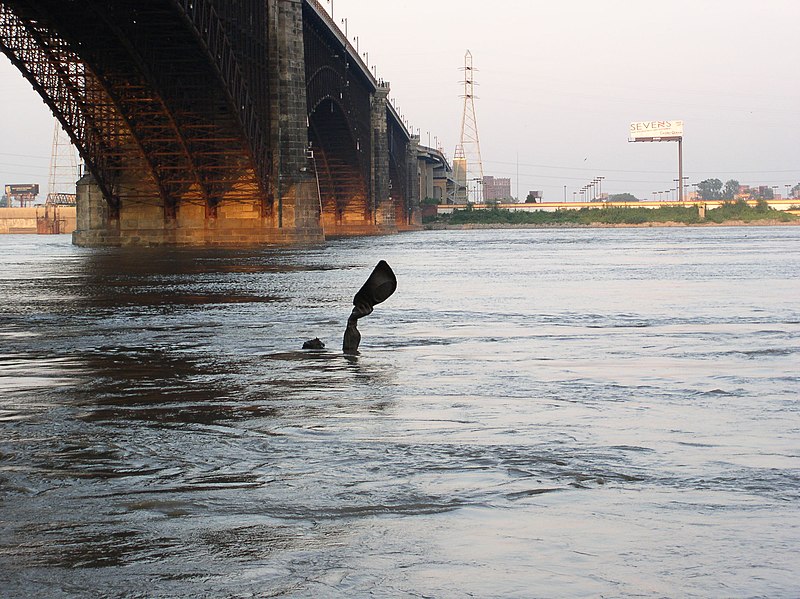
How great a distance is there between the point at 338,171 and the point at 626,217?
7193 centimetres

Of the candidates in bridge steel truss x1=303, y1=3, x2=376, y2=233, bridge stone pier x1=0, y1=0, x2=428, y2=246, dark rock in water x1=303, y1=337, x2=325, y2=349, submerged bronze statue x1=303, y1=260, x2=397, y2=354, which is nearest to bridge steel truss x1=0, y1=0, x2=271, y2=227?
bridge stone pier x1=0, y1=0, x2=428, y2=246

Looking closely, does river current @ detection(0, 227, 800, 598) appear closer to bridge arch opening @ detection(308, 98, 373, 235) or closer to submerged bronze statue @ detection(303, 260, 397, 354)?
submerged bronze statue @ detection(303, 260, 397, 354)

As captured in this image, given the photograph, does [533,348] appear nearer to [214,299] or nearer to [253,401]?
[253,401]

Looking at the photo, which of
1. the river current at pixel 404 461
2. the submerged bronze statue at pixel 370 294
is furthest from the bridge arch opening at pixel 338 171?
the river current at pixel 404 461

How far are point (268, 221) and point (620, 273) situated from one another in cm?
4072

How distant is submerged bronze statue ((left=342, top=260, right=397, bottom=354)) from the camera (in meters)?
12.4

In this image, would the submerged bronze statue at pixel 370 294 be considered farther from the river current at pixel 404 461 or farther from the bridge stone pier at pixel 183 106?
the bridge stone pier at pixel 183 106

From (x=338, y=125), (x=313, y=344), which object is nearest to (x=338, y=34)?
(x=338, y=125)

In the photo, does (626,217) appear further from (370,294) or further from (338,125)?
(370,294)

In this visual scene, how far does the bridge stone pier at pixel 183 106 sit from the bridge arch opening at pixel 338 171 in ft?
51.3

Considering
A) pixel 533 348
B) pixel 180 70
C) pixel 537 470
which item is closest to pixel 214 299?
pixel 533 348

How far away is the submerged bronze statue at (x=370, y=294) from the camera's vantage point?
12.4 meters

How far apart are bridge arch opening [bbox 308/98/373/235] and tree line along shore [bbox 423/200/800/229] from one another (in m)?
54.4

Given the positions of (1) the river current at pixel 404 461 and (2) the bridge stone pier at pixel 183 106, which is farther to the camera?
(2) the bridge stone pier at pixel 183 106
